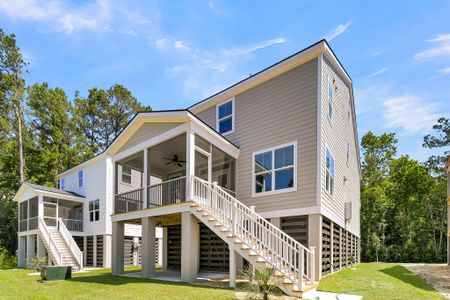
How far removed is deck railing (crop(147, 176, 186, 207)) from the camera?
12.3m

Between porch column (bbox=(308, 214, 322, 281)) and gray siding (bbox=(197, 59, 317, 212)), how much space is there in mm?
506

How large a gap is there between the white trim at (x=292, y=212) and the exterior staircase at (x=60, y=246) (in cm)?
1304

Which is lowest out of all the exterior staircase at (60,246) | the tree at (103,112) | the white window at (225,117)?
the exterior staircase at (60,246)

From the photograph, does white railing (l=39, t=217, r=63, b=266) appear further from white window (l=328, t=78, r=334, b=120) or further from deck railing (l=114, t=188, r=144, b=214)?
white window (l=328, t=78, r=334, b=120)

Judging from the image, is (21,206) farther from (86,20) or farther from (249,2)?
(249,2)

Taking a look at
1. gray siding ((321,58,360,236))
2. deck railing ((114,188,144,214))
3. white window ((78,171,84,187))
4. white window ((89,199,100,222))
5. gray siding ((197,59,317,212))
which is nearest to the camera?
gray siding ((197,59,317,212))

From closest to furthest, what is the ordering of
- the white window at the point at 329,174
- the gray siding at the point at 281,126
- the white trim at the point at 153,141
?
the gray siding at the point at 281,126, the white trim at the point at 153,141, the white window at the point at 329,174

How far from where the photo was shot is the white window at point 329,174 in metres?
12.1

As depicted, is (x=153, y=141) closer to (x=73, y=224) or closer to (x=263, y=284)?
(x=263, y=284)

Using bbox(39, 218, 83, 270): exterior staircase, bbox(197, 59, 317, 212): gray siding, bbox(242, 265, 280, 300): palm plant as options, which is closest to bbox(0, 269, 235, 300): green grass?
bbox(242, 265, 280, 300): palm plant

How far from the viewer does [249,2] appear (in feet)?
38.9

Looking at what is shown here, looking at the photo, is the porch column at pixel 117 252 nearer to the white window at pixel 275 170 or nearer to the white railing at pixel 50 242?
the white window at pixel 275 170

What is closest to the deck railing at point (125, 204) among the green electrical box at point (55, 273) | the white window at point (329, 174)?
the green electrical box at point (55, 273)

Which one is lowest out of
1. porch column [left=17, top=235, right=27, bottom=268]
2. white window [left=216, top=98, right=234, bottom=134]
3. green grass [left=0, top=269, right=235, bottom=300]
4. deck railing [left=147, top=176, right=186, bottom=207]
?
porch column [left=17, top=235, right=27, bottom=268]
